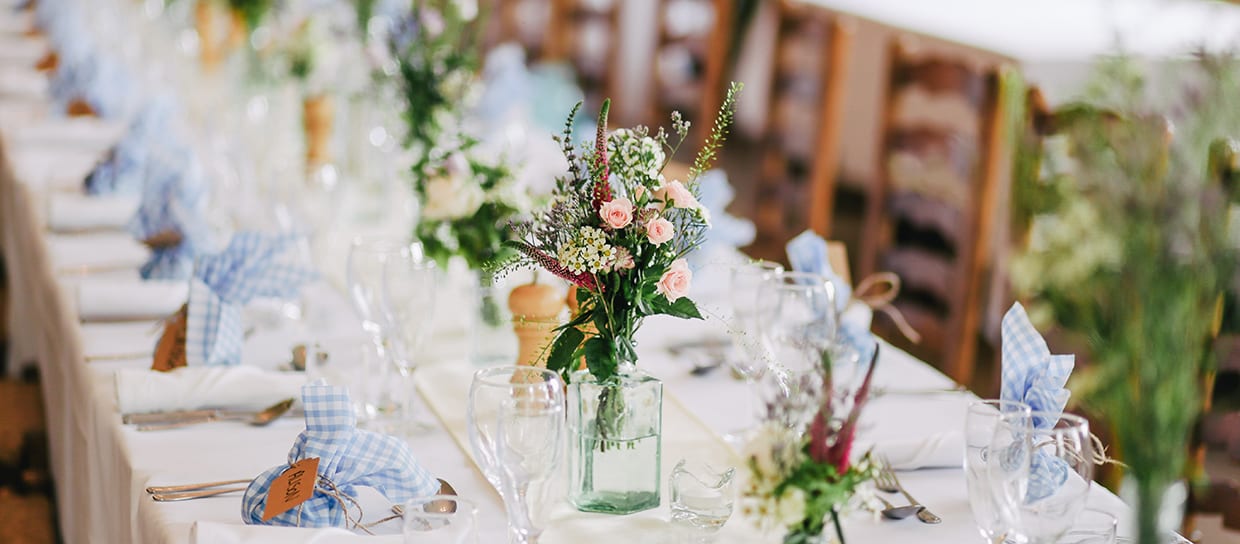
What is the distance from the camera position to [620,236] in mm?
1293

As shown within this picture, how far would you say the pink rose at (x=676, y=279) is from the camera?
4.23 ft

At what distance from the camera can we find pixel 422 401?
5.64ft

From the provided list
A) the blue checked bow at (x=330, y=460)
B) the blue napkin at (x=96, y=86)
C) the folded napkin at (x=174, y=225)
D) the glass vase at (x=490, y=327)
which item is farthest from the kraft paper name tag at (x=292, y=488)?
the blue napkin at (x=96, y=86)

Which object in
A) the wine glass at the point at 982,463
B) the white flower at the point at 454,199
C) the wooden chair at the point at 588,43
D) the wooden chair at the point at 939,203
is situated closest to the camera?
the wine glass at the point at 982,463

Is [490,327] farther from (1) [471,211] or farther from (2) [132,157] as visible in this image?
(2) [132,157]

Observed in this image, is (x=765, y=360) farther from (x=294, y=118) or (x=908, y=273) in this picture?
(x=294, y=118)

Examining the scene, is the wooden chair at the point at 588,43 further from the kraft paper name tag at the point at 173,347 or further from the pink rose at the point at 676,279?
the pink rose at the point at 676,279

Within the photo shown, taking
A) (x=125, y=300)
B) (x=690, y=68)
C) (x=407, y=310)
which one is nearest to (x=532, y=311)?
(x=407, y=310)

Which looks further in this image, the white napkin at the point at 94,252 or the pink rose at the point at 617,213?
the white napkin at the point at 94,252

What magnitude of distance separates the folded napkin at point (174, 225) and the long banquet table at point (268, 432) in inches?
4.5

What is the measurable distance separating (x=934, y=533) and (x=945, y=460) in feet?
0.62

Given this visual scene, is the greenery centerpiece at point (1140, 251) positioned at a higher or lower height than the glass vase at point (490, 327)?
higher

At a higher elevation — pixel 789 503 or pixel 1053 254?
pixel 1053 254

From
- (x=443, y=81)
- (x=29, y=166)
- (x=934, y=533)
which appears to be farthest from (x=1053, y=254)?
(x=29, y=166)
